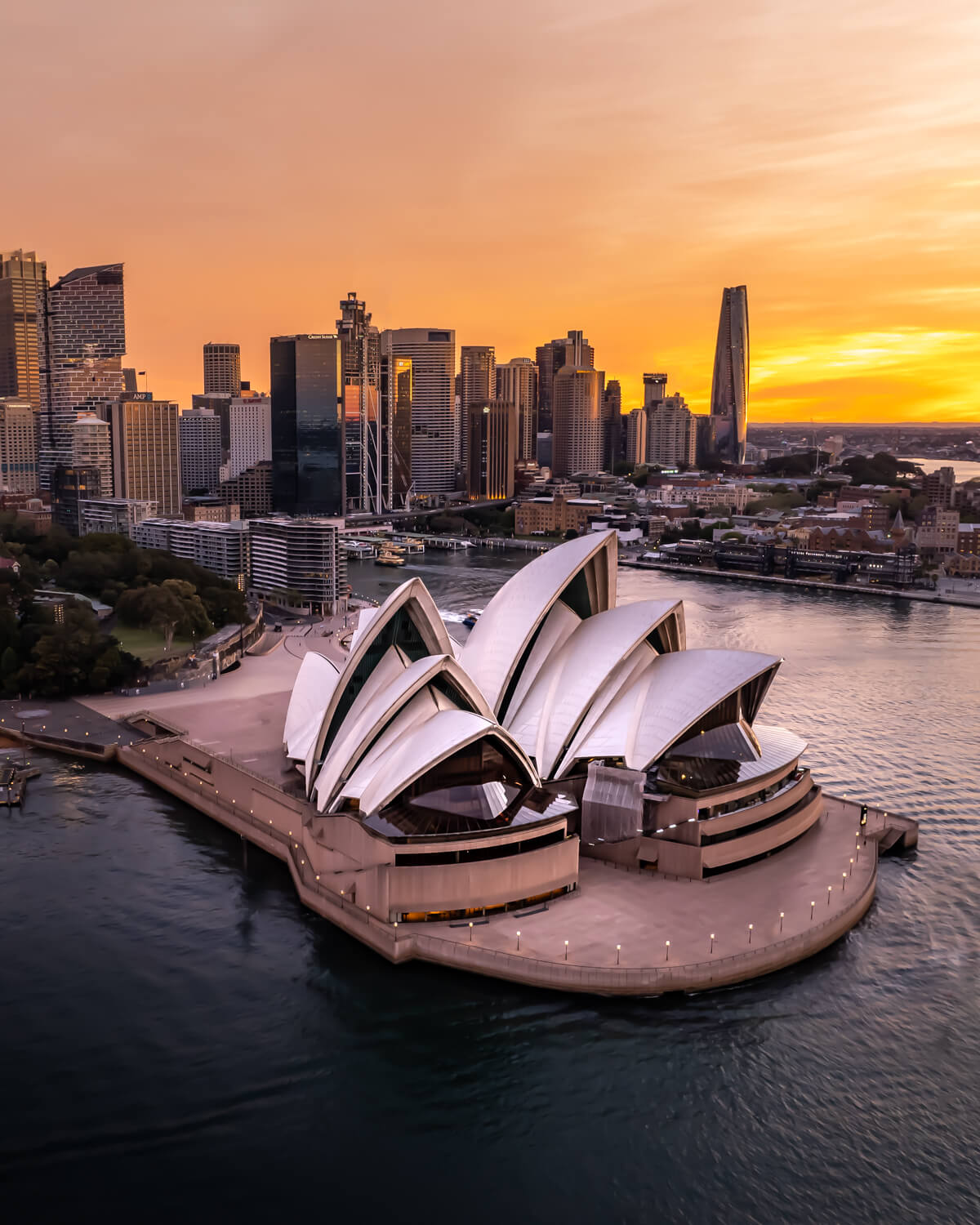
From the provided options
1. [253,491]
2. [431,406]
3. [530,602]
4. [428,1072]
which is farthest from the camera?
[431,406]

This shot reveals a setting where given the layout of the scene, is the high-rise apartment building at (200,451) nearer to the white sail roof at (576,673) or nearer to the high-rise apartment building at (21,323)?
the high-rise apartment building at (21,323)

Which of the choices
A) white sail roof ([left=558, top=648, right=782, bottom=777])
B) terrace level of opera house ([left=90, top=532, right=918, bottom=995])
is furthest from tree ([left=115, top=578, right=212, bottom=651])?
white sail roof ([left=558, top=648, right=782, bottom=777])

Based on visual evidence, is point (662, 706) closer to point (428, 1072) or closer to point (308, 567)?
point (428, 1072)

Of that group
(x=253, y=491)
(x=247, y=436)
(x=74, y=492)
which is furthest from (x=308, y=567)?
(x=247, y=436)

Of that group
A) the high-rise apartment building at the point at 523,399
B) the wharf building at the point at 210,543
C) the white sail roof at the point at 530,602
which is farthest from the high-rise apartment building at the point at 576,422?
the white sail roof at the point at 530,602

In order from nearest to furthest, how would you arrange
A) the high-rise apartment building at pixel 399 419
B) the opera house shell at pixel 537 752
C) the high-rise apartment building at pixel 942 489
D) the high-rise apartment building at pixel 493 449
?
1. the opera house shell at pixel 537 752
2. the high-rise apartment building at pixel 942 489
3. the high-rise apartment building at pixel 399 419
4. the high-rise apartment building at pixel 493 449

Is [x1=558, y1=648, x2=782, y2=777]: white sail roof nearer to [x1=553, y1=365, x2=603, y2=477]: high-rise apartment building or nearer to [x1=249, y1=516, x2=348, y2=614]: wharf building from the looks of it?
[x1=249, y1=516, x2=348, y2=614]: wharf building
